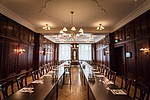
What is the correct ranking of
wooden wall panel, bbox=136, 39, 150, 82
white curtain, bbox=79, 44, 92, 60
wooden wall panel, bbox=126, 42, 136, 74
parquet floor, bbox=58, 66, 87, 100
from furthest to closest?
1. white curtain, bbox=79, 44, 92, 60
2. wooden wall panel, bbox=126, 42, 136, 74
3. wooden wall panel, bbox=136, 39, 150, 82
4. parquet floor, bbox=58, 66, 87, 100

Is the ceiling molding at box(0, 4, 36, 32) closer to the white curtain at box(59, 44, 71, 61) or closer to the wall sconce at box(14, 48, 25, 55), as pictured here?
the wall sconce at box(14, 48, 25, 55)

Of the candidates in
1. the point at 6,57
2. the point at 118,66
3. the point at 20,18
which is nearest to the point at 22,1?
the point at 20,18

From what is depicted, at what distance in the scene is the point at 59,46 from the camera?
1642 centimetres

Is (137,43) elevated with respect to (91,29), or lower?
lower

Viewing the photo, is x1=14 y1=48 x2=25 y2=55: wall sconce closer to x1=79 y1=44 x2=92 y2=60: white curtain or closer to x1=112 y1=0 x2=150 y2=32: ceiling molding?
x1=112 y1=0 x2=150 y2=32: ceiling molding

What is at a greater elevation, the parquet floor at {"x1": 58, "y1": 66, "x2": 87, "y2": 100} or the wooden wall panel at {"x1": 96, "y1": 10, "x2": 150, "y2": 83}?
the wooden wall panel at {"x1": 96, "y1": 10, "x2": 150, "y2": 83}

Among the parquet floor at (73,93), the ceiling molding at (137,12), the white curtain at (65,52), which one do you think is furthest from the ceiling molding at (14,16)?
the white curtain at (65,52)

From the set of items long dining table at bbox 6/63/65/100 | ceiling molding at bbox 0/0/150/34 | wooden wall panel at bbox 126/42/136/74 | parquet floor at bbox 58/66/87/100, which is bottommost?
parquet floor at bbox 58/66/87/100

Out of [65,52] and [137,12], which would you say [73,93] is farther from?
[65,52]

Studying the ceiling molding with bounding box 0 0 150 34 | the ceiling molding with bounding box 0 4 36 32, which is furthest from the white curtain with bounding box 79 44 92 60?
the ceiling molding with bounding box 0 4 36 32

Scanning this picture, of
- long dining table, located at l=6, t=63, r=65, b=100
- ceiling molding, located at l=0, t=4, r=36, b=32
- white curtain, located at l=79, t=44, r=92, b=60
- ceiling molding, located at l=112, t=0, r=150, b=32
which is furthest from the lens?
white curtain, located at l=79, t=44, r=92, b=60

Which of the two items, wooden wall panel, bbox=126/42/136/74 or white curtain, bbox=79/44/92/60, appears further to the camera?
white curtain, bbox=79/44/92/60

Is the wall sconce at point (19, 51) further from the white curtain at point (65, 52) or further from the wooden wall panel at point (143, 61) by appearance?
the white curtain at point (65, 52)

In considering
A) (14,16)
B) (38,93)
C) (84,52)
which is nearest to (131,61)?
(38,93)
